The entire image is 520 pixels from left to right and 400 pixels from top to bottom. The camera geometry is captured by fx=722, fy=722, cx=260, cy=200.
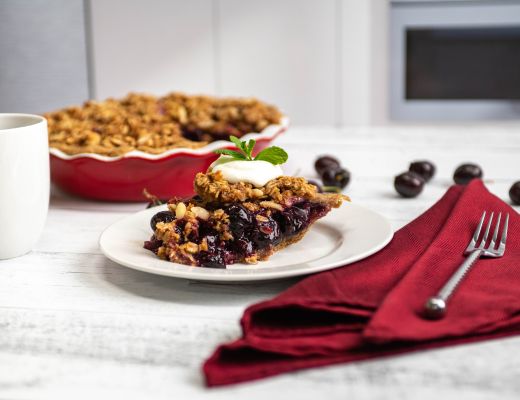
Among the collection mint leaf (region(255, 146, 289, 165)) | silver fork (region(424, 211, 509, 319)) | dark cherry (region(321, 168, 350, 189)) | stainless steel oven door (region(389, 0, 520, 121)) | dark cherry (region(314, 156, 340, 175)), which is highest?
stainless steel oven door (region(389, 0, 520, 121))

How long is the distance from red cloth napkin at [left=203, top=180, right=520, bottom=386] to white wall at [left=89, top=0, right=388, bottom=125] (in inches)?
88.2

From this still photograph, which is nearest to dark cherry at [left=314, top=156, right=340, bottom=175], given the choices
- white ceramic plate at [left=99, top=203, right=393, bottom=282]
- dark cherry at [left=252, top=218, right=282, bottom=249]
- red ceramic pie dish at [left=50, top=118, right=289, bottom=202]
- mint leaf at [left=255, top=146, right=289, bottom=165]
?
red ceramic pie dish at [left=50, top=118, right=289, bottom=202]

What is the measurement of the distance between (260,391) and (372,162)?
122 cm

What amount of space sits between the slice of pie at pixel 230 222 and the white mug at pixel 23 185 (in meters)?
0.21

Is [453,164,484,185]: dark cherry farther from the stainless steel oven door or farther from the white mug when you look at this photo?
the stainless steel oven door

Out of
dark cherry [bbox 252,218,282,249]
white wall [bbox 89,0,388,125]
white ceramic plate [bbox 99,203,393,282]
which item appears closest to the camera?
white ceramic plate [bbox 99,203,393,282]

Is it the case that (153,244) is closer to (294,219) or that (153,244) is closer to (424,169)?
(294,219)

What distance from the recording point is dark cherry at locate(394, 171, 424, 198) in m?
1.50

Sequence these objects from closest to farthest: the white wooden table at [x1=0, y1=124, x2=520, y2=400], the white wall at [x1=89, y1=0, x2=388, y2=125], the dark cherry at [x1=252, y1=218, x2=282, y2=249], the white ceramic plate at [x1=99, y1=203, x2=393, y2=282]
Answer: the white wooden table at [x1=0, y1=124, x2=520, y2=400], the white ceramic plate at [x1=99, y1=203, x2=393, y2=282], the dark cherry at [x1=252, y1=218, x2=282, y2=249], the white wall at [x1=89, y1=0, x2=388, y2=125]

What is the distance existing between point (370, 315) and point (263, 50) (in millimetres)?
2527

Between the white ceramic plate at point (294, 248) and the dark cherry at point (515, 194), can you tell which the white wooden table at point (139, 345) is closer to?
the white ceramic plate at point (294, 248)

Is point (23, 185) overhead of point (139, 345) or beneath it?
overhead

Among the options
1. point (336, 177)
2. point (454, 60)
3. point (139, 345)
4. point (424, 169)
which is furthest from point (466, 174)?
point (454, 60)

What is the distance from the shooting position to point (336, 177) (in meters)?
1.58
